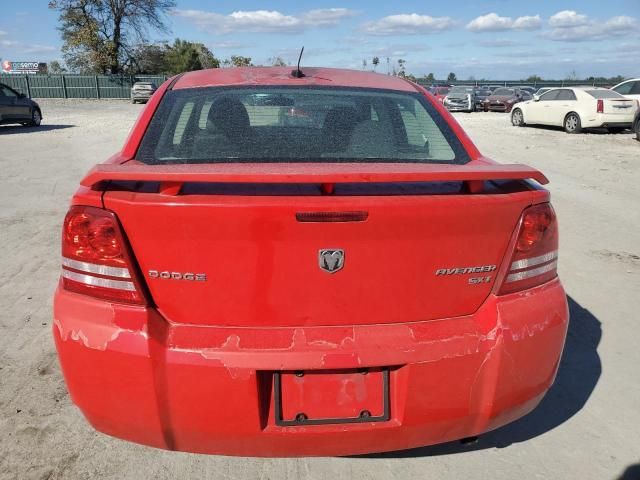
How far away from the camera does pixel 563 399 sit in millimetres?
3002

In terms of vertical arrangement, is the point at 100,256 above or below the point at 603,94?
below

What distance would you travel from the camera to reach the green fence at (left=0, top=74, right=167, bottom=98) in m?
47.7

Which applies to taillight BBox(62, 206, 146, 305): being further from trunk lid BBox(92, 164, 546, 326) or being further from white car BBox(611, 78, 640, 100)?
white car BBox(611, 78, 640, 100)

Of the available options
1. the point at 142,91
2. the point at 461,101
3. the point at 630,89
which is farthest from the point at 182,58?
the point at 630,89

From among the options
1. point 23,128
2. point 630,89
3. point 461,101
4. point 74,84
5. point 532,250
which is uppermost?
point 630,89

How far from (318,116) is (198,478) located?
5.75ft

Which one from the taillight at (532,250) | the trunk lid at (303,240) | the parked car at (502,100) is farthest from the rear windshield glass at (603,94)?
the trunk lid at (303,240)

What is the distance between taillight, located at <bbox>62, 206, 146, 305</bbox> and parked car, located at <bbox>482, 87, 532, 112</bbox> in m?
33.5

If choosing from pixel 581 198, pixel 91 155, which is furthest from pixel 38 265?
pixel 91 155

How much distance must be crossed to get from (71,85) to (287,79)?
169 ft

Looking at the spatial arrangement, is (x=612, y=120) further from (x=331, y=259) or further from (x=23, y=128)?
(x=23, y=128)

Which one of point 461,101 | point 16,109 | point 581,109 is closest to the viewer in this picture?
point 581,109

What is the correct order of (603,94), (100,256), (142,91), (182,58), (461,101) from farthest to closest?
(182,58) → (142,91) → (461,101) → (603,94) → (100,256)

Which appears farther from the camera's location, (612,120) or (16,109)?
(16,109)
